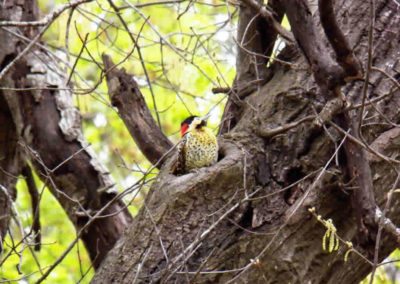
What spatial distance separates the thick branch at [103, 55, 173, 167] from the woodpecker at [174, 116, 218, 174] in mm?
132

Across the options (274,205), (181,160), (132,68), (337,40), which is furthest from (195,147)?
(132,68)

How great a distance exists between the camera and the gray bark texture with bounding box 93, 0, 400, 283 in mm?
2949

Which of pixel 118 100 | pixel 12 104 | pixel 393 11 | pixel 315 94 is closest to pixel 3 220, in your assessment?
pixel 12 104

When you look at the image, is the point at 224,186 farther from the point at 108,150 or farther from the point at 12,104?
the point at 108,150

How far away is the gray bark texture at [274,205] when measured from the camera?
295cm

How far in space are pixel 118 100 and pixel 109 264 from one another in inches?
40.2

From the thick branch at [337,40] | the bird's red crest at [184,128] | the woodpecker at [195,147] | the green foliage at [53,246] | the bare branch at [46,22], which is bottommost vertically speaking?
the green foliage at [53,246]

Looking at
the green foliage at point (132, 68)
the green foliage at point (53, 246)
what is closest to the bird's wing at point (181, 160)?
the green foliage at point (132, 68)

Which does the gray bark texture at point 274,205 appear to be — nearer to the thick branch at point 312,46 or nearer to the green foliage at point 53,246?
the thick branch at point 312,46

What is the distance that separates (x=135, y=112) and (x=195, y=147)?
390 millimetres

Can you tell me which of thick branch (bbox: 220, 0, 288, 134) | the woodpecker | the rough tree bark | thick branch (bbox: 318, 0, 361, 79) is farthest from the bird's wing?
thick branch (bbox: 318, 0, 361, 79)

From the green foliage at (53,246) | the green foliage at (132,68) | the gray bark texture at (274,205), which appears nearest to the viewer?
the gray bark texture at (274,205)

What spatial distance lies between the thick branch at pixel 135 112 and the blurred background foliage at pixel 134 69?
76mm

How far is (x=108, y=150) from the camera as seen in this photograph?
9.04 metres
